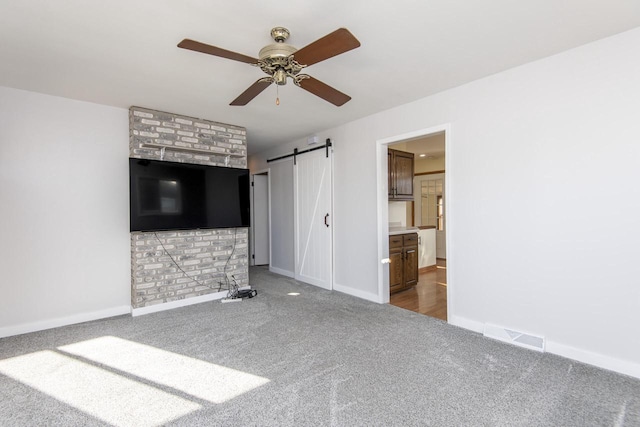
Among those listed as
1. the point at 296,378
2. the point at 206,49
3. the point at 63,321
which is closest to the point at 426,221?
the point at 296,378

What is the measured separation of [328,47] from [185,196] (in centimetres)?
295

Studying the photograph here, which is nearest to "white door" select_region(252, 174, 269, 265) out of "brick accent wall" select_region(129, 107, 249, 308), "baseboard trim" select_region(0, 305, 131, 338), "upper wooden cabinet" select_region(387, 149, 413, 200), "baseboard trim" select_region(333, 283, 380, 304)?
"brick accent wall" select_region(129, 107, 249, 308)

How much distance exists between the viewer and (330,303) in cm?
410

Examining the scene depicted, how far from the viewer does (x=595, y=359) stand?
2424 mm

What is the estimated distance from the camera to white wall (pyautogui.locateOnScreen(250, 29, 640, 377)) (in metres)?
2.32

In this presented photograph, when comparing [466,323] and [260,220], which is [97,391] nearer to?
[466,323]

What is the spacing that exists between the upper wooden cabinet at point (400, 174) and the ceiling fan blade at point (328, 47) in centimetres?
276

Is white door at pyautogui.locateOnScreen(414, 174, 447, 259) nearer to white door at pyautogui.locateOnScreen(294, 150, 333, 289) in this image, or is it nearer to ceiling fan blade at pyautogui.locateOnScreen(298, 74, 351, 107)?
white door at pyautogui.locateOnScreen(294, 150, 333, 289)

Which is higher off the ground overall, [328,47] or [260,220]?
[328,47]

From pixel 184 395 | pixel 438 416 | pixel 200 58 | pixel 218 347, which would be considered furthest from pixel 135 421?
pixel 200 58

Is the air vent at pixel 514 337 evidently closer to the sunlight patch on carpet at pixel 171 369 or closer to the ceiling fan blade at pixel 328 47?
the sunlight patch on carpet at pixel 171 369

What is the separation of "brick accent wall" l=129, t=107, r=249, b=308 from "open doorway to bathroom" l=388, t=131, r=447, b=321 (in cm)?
238

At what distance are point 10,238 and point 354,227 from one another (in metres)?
3.88

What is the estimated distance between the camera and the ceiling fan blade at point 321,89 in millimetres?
2348
